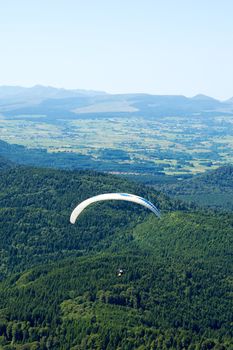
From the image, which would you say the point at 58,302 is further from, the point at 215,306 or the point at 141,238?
the point at 141,238

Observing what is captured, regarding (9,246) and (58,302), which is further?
(9,246)

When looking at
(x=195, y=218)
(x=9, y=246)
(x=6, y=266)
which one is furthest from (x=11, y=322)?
(x=195, y=218)

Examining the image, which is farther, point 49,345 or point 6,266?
point 6,266

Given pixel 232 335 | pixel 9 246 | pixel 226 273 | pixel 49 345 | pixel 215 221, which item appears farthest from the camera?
pixel 215 221

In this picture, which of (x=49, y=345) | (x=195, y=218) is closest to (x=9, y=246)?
(x=195, y=218)

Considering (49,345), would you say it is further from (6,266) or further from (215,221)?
(215,221)

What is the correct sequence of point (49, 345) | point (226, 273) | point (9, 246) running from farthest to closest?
1. point (9, 246)
2. point (226, 273)
3. point (49, 345)
